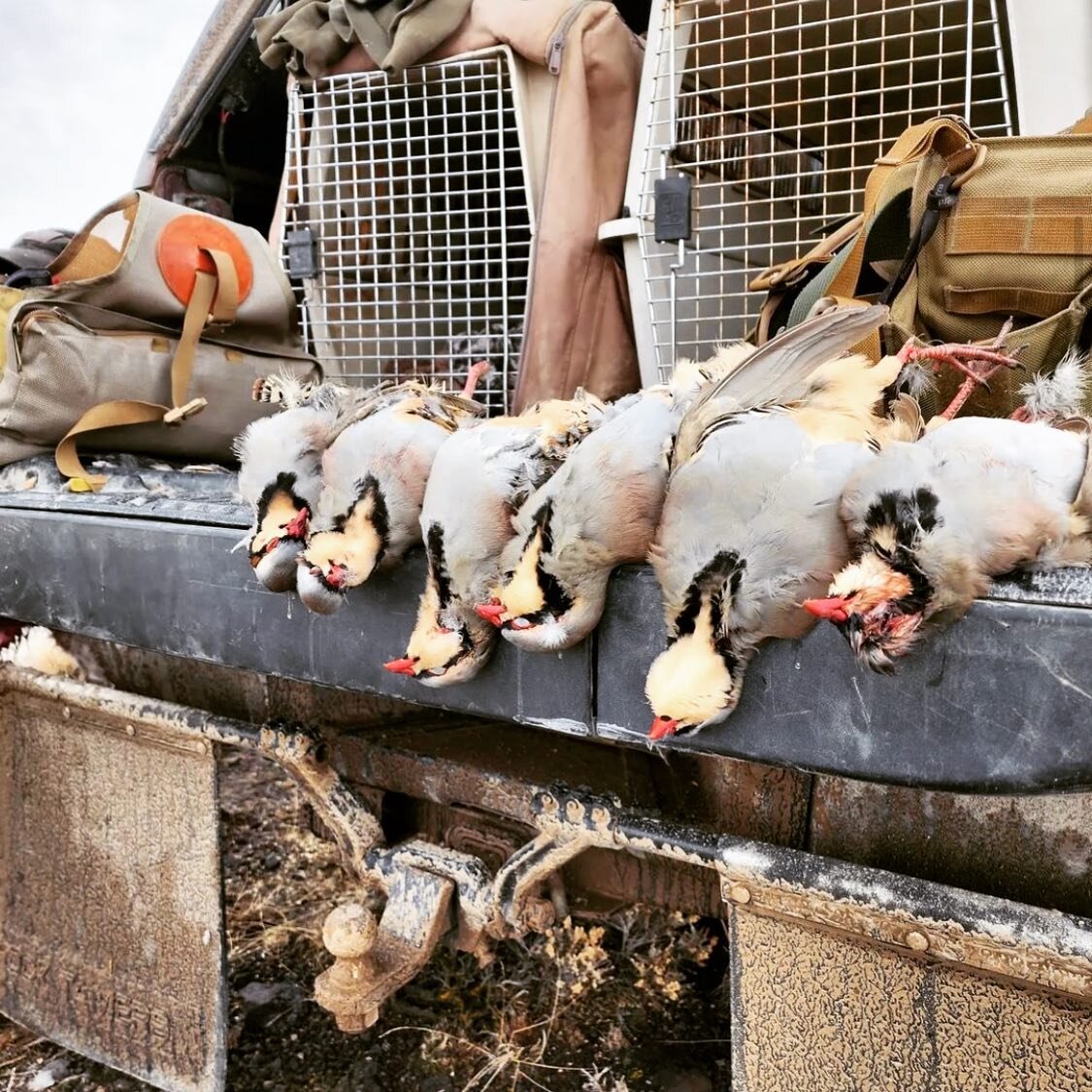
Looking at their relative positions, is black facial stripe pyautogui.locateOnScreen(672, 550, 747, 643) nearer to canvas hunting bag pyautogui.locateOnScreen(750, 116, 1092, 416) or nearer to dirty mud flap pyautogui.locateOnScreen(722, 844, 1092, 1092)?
dirty mud flap pyautogui.locateOnScreen(722, 844, 1092, 1092)

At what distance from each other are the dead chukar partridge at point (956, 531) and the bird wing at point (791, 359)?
241 millimetres

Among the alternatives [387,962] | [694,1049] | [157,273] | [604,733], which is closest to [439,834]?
[387,962]

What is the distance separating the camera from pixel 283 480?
1382mm

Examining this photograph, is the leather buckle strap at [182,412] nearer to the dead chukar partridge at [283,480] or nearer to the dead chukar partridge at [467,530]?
the dead chukar partridge at [283,480]

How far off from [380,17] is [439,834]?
2094 millimetres

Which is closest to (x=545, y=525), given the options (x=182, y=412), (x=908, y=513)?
(x=908, y=513)

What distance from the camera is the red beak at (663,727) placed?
3.07 ft

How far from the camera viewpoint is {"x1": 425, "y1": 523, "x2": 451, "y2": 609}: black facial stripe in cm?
114

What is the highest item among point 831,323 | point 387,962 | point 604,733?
Result: point 831,323

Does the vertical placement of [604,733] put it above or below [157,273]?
below

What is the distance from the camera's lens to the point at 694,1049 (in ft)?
6.06

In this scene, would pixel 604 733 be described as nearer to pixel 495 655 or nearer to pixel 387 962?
pixel 495 655

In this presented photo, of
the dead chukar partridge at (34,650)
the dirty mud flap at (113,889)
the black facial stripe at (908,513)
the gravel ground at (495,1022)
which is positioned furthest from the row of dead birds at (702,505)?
the gravel ground at (495,1022)

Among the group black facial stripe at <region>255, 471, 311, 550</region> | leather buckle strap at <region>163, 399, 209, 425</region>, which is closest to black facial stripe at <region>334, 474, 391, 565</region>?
black facial stripe at <region>255, 471, 311, 550</region>
